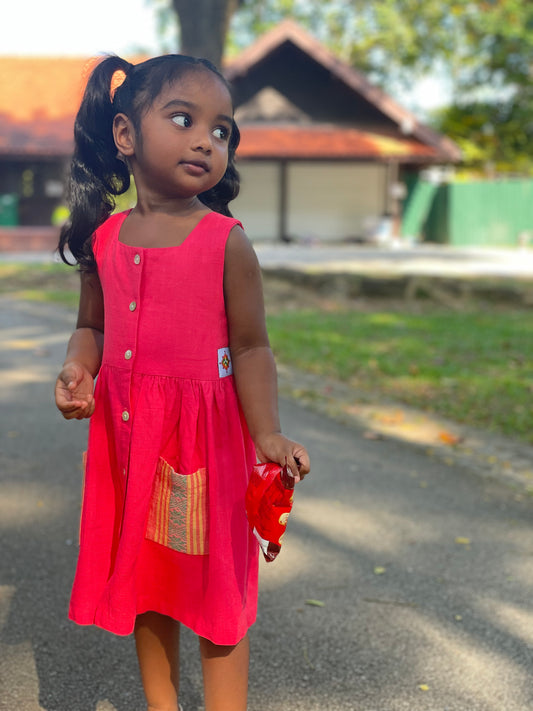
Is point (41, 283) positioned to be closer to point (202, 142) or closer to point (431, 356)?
point (431, 356)

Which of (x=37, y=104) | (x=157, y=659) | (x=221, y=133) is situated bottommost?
(x=157, y=659)

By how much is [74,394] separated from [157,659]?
0.66 metres

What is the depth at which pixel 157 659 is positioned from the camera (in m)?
2.06

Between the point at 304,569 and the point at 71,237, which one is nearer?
the point at 71,237

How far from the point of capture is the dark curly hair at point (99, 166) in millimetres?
2021

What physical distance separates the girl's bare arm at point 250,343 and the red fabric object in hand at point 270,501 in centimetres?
7

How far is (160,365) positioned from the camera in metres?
1.92

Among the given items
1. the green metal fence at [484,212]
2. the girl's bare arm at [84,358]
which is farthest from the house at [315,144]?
the girl's bare arm at [84,358]

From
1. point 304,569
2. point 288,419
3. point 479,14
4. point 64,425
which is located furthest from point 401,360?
point 479,14

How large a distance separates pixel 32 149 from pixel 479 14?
1797 centimetres

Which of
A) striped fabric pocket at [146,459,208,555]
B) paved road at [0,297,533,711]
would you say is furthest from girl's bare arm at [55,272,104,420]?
paved road at [0,297,533,711]

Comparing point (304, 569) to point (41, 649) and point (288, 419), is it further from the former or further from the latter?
point (288, 419)

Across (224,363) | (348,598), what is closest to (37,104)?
(348,598)

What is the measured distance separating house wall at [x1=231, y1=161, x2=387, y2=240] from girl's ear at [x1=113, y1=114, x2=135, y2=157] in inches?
960
